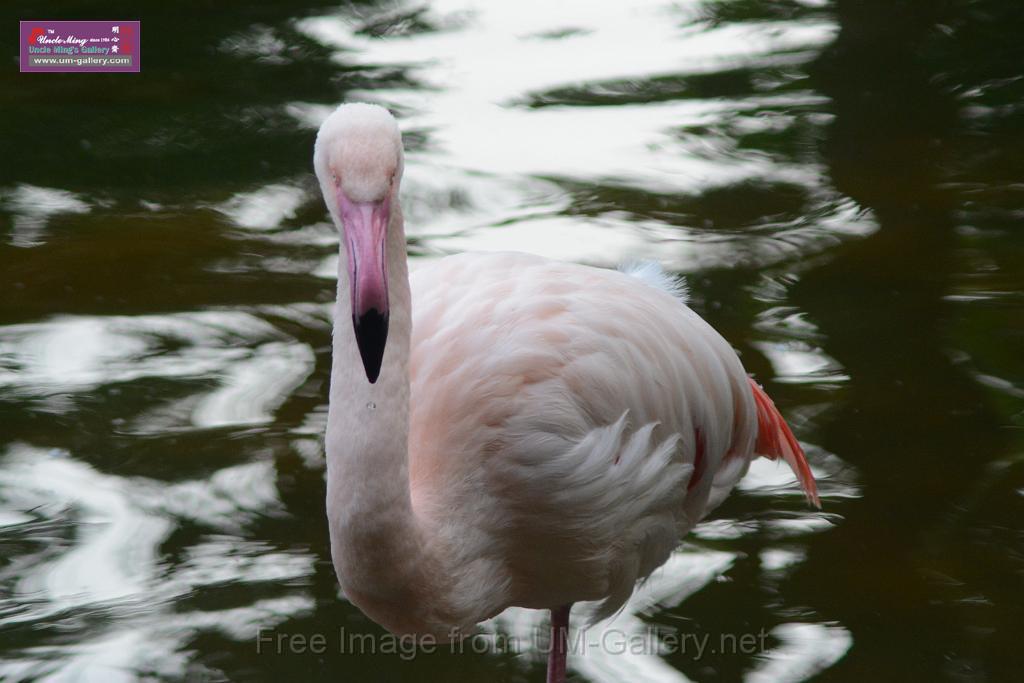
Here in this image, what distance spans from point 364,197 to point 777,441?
6.56ft

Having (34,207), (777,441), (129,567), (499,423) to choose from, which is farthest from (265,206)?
(499,423)

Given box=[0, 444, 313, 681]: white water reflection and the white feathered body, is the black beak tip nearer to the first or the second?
the white feathered body

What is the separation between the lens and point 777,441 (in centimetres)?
423

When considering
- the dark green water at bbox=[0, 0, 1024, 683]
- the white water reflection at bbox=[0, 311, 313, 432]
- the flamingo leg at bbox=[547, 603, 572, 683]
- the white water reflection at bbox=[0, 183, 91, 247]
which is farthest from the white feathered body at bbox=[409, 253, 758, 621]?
the white water reflection at bbox=[0, 183, 91, 247]

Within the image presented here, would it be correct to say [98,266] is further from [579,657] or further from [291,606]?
[579,657]

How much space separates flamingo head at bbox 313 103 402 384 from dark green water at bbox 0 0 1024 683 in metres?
1.87

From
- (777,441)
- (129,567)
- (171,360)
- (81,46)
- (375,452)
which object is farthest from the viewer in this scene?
(81,46)

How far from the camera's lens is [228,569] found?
15.1 feet

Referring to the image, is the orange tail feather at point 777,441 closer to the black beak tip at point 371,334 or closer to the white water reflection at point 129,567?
the white water reflection at point 129,567

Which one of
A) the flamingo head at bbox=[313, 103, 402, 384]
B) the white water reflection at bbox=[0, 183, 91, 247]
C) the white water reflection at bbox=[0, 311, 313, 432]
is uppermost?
the flamingo head at bbox=[313, 103, 402, 384]

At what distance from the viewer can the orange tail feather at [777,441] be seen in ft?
13.9

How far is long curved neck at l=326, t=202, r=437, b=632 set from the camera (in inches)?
114

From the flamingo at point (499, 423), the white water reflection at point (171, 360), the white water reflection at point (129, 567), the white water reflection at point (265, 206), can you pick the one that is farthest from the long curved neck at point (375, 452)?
the white water reflection at point (265, 206)

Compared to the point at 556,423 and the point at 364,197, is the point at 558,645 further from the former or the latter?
the point at 364,197
